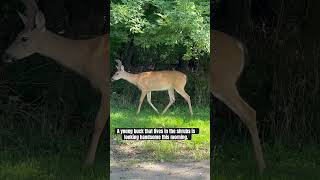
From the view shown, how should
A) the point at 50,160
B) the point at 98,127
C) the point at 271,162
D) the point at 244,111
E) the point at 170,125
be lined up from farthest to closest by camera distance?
the point at 50,160 → the point at 271,162 → the point at 98,127 → the point at 244,111 → the point at 170,125

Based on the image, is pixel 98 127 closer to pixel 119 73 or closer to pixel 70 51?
pixel 70 51

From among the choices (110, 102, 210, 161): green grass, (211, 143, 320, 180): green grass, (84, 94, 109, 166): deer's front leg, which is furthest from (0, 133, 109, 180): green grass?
(211, 143, 320, 180): green grass

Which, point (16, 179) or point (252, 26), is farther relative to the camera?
point (252, 26)

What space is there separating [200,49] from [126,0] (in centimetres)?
84

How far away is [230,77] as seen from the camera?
19.7 feet

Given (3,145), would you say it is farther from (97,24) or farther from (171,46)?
(171,46)

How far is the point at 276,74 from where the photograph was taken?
6.66 meters

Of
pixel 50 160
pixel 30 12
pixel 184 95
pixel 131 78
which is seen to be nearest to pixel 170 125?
pixel 184 95

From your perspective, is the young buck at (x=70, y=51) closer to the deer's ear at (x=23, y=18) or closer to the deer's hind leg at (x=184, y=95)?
the deer's ear at (x=23, y=18)

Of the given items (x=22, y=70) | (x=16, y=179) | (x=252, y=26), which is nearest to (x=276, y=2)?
(x=252, y=26)

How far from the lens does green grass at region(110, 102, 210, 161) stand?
5.41 meters

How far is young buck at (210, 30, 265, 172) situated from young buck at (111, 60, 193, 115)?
36 cm

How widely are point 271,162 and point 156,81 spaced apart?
5.88 feet

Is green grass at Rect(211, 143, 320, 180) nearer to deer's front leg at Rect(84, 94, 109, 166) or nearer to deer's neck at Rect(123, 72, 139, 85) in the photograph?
deer's front leg at Rect(84, 94, 109, 166)
